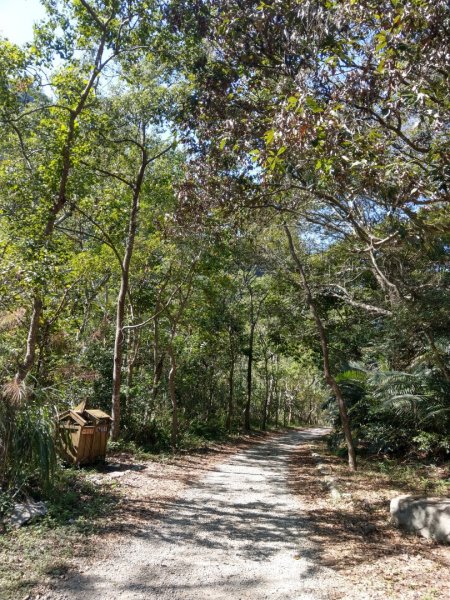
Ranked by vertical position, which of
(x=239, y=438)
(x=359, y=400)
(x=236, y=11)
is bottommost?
(x=239, y=438)

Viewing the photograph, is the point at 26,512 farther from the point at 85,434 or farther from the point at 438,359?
the point at 438,359

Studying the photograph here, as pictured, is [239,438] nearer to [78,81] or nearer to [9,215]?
[9,215]

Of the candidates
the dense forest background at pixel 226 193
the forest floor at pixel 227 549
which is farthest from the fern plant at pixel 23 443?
the forest floor at pixel 227 549

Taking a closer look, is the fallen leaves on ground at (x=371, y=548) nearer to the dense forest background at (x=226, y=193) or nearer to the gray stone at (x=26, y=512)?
the dense forest background at (x=226, y=193)

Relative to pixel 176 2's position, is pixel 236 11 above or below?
below

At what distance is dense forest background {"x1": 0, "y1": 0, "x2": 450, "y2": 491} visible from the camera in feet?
18.7

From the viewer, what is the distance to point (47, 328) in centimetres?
1210

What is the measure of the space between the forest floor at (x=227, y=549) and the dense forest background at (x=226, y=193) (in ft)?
4.70

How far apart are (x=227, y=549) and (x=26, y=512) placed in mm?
2632

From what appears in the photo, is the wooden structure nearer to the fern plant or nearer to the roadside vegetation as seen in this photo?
the roadside vegetation

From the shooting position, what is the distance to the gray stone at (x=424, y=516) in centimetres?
559

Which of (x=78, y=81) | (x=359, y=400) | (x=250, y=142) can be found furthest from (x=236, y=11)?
(x=359, y=400)

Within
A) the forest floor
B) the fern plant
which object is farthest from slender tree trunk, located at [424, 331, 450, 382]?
the fern plant

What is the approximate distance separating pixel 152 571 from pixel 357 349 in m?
16.2
